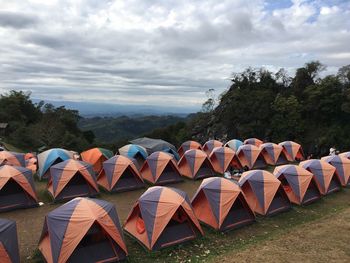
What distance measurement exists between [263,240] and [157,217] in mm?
3788

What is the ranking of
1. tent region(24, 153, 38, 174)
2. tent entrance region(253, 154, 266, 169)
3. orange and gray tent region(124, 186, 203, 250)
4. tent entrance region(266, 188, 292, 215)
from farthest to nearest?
1. tent entrance region(253, 154, 266, 169)
2. tent region(24, 153, 38, 174)
3. tent entrance region(266, 188, 292, 215)
4. orange and gray tent region(124, 186, 203, 250)

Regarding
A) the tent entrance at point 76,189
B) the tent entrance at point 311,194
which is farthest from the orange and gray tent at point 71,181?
the tent entrance at point 311,194

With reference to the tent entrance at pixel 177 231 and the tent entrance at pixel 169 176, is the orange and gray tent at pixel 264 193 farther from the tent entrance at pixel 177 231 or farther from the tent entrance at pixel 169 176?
the tent entrance at pixel 169 176

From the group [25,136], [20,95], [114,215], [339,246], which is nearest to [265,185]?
[339,246]

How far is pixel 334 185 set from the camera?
17031mm

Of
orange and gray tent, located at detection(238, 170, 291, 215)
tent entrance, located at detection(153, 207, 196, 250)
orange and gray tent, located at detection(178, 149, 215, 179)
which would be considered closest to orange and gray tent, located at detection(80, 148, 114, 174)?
orange and gray tent, located at detection(178, 149, 215, 179)

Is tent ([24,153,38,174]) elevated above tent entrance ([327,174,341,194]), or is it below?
above

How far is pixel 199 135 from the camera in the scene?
48.3m

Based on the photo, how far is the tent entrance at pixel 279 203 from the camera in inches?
522

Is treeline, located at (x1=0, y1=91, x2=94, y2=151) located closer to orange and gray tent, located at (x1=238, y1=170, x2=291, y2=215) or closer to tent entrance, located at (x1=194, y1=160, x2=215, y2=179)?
tent entrance, located at (x1=194, y1=160, x2=215, y2=179)

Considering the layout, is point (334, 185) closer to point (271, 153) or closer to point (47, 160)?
point (271, 153)

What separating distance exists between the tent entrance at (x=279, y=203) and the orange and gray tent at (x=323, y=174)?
9.88 feet

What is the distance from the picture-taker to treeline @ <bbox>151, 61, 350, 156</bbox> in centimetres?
3357

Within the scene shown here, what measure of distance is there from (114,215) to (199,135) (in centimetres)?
3885
